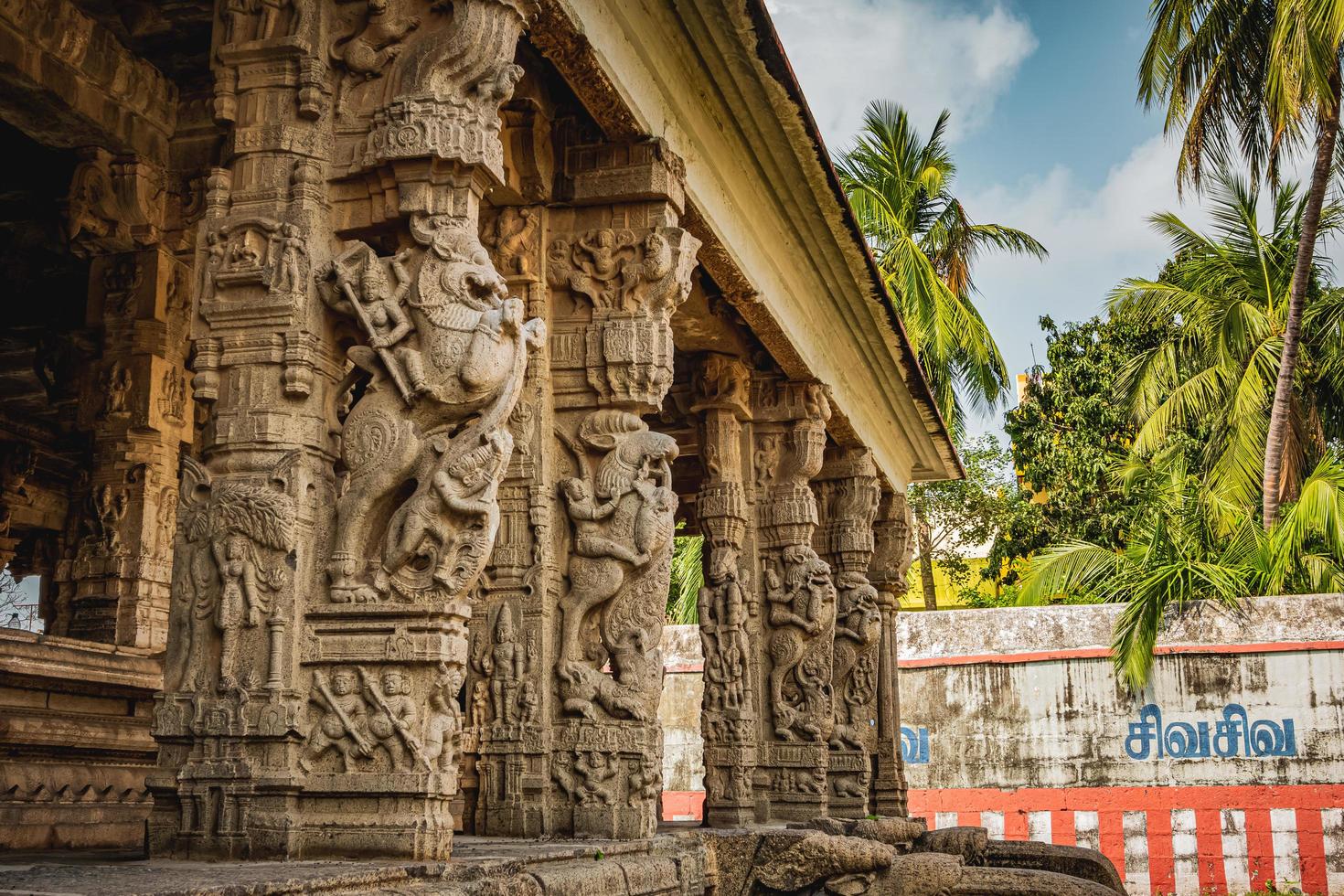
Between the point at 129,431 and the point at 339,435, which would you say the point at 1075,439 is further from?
the point at 339,435

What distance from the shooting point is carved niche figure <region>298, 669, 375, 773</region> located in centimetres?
486

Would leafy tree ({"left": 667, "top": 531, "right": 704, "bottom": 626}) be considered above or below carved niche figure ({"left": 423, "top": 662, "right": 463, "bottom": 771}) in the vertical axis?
above

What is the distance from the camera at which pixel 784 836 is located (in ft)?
26.1

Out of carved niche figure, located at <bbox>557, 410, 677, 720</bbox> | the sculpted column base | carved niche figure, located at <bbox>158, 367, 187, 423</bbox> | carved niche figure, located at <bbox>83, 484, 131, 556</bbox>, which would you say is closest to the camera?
the sculpted column base

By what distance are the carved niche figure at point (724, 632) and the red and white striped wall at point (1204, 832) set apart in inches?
323

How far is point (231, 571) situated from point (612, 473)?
2614mm

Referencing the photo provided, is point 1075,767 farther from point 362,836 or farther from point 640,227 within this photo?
point 362,836

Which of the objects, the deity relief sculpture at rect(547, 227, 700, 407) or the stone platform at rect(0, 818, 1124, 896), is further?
A: the deity relief sculpture at rect(547, 227, 700, 407)

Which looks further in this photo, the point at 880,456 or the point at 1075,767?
the point at 1075,767

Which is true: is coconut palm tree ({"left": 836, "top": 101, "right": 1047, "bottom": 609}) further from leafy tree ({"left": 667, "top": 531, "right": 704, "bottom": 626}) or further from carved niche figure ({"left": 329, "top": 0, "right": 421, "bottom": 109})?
carved niche figure ({"left": 329, "top": 0, "right": 421, "bottom": 109})

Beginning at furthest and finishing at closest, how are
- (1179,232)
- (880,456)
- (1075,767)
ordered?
(1179,232), (1075,767), (880,456)

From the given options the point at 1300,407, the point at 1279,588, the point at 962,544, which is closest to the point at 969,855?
the point at 1279,588

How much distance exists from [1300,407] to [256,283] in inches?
894

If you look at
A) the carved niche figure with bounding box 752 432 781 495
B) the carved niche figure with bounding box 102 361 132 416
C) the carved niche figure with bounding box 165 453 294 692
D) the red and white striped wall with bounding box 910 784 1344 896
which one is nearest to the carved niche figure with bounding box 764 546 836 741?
the carved niche figure with bounding box 752 432 781 495
